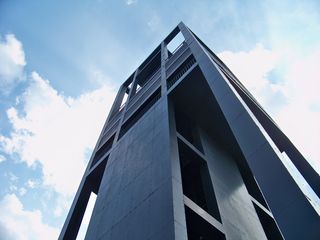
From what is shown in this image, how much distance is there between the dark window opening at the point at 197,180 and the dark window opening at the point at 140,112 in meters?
5.85

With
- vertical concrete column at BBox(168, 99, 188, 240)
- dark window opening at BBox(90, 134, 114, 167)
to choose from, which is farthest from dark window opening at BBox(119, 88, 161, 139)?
vertical concrete column at BBox(168, 99, 188, 240)

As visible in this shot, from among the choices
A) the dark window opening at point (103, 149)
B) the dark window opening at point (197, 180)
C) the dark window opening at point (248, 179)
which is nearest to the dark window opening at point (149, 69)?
the dark window opening at point (103, 149)

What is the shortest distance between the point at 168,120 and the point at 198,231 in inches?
190

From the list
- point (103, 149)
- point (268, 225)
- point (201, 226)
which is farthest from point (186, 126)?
point (201, 226)

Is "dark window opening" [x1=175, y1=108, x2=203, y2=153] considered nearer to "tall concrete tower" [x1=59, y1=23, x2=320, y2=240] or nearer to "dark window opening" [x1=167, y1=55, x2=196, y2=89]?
"tall concrete tower" [x1=59, y1=23, x2=320, y2=240]

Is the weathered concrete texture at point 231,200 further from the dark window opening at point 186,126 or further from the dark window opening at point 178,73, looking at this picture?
the dark window opening at point 178,73

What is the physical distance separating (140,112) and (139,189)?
8776 mm

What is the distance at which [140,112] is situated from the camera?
17719 mm

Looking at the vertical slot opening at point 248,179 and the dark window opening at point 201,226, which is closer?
the dark window opening at point 201,226

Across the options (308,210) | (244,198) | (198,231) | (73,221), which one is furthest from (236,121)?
(73,221)

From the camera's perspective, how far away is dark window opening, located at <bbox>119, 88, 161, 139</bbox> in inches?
669

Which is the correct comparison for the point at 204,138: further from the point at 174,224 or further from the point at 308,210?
the point at 308,210

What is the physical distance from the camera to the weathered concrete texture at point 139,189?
7.62m

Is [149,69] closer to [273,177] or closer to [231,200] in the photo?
[231,200]
